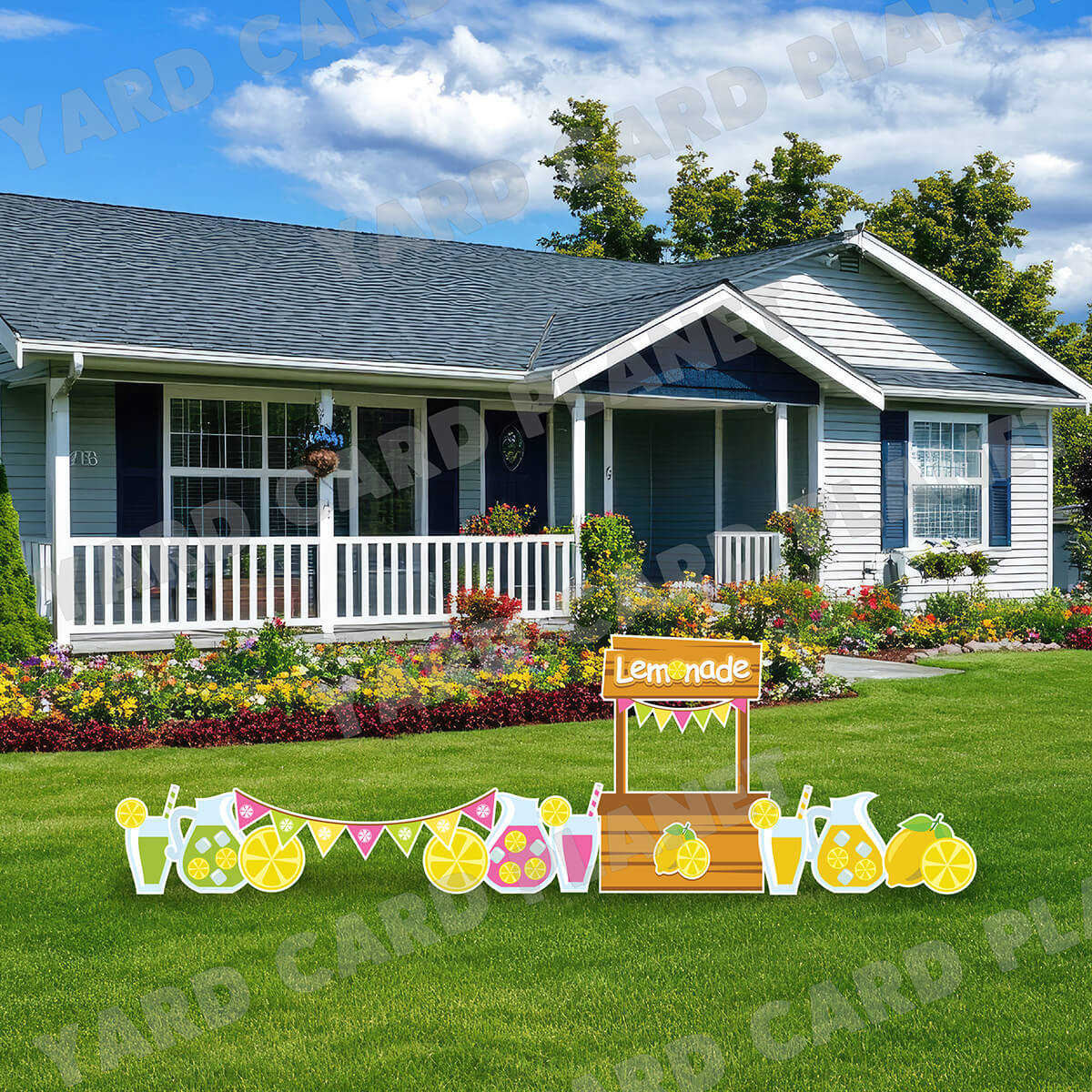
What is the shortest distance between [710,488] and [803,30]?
6899 mm

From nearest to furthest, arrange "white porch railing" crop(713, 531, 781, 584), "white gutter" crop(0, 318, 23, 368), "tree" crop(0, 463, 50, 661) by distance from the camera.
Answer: "tree" crop(0, 463, 50, 661) < "white gutter" crop(0, 318, 23, 368) < "white porch railing" crop(713, 531, 781, 584)

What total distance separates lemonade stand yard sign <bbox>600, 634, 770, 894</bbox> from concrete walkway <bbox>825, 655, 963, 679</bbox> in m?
6.29

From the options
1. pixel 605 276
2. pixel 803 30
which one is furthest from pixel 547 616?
pixel 605 276

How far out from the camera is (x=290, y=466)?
43.9ft

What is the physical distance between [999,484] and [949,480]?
902 mm

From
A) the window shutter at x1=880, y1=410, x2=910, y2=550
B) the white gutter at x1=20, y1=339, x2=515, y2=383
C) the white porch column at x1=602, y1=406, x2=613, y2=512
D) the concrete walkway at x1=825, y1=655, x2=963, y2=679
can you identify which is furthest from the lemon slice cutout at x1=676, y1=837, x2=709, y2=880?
the window shutter at x1=880, y1=410, x2=910, y2=550

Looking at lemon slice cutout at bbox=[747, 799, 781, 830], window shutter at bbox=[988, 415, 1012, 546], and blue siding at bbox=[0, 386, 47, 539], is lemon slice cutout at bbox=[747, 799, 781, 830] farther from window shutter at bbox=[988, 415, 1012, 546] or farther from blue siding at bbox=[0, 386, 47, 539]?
window shutter at bbox=[988, 415, 1012, 546]

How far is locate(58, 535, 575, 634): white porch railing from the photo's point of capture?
10898mm

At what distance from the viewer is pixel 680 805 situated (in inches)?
209

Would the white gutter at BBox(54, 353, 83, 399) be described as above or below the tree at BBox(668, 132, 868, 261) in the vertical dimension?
below

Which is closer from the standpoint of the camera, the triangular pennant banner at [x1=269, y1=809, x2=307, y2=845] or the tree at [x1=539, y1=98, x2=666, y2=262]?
the triangular pennant banner at [x1=269, y1=809, x2=307, y2=845]

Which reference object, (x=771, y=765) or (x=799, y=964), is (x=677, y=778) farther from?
(x=799, y=964)

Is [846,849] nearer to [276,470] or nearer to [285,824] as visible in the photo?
[285,824]

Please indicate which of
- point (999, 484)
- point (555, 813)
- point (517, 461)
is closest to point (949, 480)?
point (999, 484)
